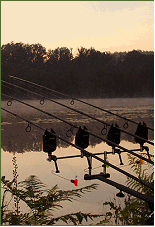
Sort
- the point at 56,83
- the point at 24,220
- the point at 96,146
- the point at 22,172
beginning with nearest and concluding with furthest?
the point at 24,220, the point at 22,172, the point at 96,146, the point at 56,83

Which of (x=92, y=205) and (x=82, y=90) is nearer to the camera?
(x=92, y=205)

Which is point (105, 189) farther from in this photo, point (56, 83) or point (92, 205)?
point (56, 83)

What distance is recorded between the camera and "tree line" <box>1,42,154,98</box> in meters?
47.8

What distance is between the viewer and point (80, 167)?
1045cm

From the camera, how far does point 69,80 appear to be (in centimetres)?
4878

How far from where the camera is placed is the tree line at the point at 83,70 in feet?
157

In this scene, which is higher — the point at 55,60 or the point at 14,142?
the point at 55,60

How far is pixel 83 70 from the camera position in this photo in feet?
168

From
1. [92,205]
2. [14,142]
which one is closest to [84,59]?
[14,142]

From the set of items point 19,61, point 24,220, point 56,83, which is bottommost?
point 24,220

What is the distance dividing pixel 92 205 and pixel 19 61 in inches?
1770

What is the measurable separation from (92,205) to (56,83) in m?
41.0

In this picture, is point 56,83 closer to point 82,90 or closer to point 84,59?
point 82,90

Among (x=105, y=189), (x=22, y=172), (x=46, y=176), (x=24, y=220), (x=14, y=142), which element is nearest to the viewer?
(x=24, y=220)
